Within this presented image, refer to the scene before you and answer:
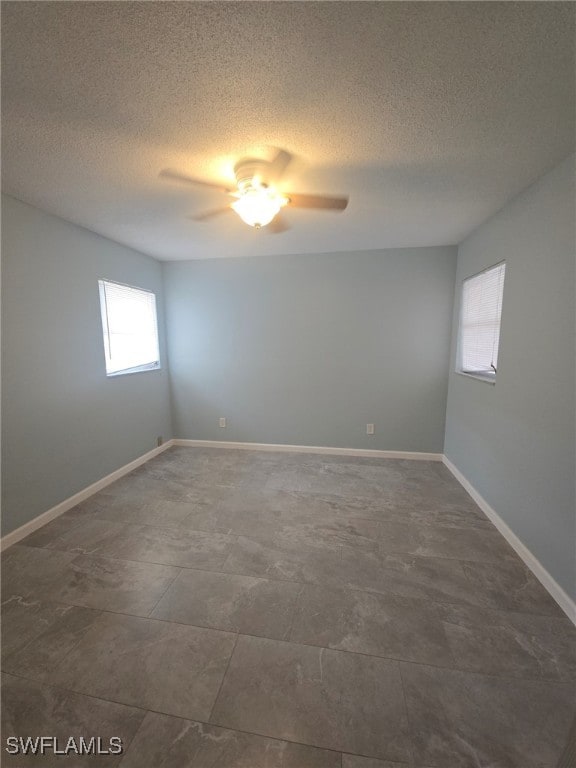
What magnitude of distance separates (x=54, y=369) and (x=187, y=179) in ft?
5.92

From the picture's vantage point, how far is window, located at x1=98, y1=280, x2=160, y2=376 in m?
2.83

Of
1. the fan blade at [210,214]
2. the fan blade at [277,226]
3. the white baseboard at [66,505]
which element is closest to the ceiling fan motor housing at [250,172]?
the fan blade at [210,214]

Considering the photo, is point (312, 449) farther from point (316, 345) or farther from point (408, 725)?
point (408, 725)

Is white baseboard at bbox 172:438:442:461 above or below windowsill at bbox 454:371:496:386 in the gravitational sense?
below

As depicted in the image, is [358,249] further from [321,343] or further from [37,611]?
[37,611]

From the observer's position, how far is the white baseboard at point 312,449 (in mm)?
3381

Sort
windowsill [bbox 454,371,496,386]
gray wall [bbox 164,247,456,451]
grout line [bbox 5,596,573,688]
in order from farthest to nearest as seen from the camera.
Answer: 1. gray wall [bbox 164,247,456,451]
2. windowsill [bbox 454,371,496,386]
3. grout line [bbox 5,596,573,688]

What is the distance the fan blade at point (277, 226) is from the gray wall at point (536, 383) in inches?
67.0

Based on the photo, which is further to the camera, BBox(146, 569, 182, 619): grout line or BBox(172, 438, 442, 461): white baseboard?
BBox(172, 438, 442, 461): white baseboard

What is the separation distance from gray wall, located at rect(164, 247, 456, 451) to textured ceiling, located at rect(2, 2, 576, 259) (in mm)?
1256

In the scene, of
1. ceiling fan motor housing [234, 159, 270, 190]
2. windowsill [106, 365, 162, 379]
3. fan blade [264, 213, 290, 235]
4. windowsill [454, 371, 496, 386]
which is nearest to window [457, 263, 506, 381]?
windowsill [454, 371, 496, 386]

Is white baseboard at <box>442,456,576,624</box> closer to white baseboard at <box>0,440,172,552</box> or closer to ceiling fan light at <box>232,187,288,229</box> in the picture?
ceiling fan light at <box>232,187,288,229</box>

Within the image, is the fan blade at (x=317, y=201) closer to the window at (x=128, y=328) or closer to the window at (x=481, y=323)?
the window at (x=481, y=323)

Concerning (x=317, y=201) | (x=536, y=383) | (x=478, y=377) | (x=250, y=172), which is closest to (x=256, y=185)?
(x=250, y=172)
